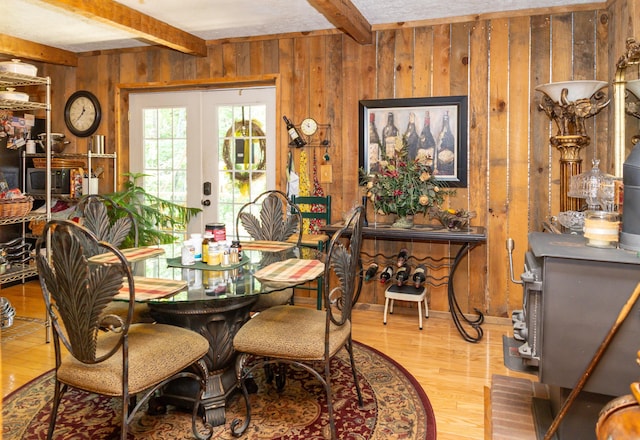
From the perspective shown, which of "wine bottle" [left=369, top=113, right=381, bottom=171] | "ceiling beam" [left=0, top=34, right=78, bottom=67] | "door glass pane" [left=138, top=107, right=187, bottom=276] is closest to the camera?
"wine bottle" [left=369, top=113, right=381, bottom=171]

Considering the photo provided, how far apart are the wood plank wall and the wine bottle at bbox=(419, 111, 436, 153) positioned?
209mm

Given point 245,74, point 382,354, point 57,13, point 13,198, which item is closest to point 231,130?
point 245,74

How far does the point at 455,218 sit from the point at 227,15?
2.41 metres

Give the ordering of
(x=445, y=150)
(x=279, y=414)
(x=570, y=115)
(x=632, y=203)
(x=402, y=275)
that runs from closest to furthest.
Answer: (x=632, y=203), (x=279, y=414), (x=570, y=115), (x=402, y=275), (x=445, y=150)

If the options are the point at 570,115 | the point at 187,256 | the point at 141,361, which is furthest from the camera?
the point at 570,115

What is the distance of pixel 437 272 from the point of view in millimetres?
3961

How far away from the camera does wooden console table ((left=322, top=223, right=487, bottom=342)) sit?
3.41m

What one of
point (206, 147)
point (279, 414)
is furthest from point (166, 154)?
point (279, 414)

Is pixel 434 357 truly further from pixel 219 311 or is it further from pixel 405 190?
pixel 219 311

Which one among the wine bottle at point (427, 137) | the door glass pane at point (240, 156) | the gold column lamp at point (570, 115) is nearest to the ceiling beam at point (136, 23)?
the door glass pane at point (240, 156)

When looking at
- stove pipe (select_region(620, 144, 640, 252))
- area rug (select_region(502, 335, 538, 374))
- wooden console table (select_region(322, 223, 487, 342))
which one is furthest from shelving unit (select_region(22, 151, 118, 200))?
stove pipe (select_region(620, 144, 640, 252))

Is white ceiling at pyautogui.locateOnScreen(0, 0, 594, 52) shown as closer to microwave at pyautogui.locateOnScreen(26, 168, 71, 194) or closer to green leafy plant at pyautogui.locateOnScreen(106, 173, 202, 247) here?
microwave at pyautogui.locateOnScreen(26, 168, 71, 194)

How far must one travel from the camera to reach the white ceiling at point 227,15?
11.5 ft

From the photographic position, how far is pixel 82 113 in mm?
5105
